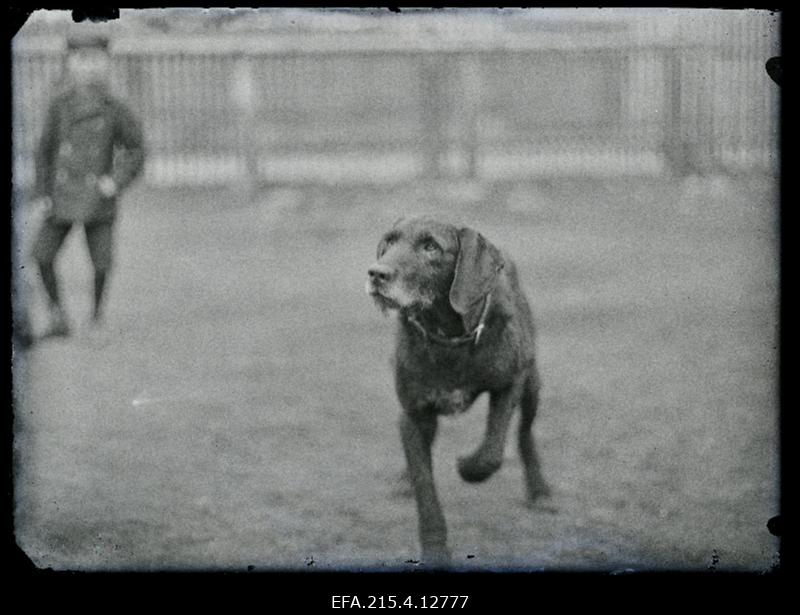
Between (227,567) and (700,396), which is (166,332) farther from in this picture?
(700,396)

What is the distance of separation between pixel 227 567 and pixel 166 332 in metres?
2.48

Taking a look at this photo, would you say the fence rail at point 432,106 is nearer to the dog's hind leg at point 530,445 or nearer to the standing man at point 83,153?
the standing man at point 83,153

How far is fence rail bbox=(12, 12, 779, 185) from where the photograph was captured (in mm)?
6550

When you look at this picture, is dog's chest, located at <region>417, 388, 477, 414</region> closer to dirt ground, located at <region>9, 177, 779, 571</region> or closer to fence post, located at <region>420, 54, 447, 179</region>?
dirt ground, located at <region>9, 177, 779, 571</region>

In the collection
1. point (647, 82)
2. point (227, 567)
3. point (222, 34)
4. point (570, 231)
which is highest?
point (222, 34)

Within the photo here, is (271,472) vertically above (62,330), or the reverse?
(62,330)

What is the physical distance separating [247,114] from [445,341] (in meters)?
4.77

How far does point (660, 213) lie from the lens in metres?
7.29

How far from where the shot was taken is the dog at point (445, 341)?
4.36m

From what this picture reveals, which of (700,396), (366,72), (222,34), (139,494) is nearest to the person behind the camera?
(139,494)

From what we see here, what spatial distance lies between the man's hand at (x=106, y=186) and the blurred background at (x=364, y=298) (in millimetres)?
470

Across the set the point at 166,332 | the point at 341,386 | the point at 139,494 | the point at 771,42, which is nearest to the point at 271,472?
the point at 139,494

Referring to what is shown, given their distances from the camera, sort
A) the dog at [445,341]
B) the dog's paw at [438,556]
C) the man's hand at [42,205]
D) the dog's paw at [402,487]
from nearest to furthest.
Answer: the dog at [445,341] → the dog's paw at [438,556] → the dog's paw at [402,487] → the man's hand at [42,205]

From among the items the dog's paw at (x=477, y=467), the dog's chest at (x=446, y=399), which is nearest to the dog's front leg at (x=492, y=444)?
the dog's paw at (x=477, y=467)
